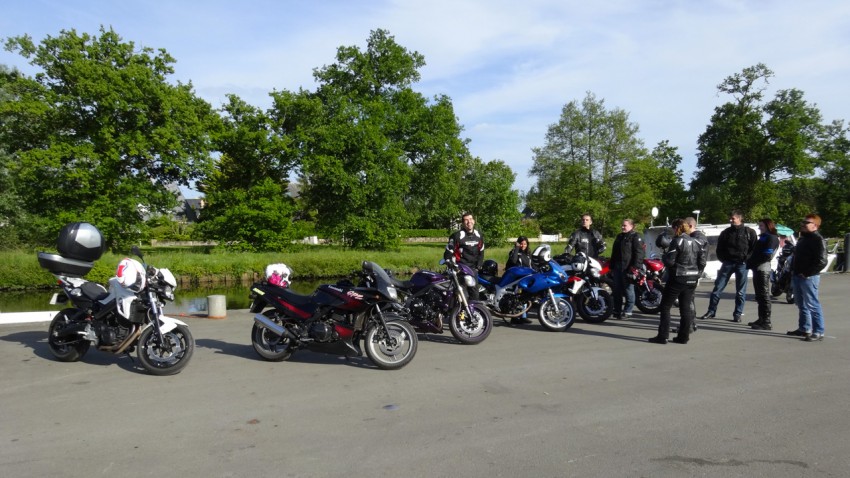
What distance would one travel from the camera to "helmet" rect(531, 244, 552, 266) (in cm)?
933

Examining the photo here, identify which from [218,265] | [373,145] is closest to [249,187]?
[373,145]

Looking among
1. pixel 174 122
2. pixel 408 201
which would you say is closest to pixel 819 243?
pixel 174 122

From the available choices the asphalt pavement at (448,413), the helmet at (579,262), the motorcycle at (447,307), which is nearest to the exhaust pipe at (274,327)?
the asphalt pavement at (448,413)

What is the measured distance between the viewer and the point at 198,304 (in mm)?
18328

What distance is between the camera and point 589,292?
995 cm

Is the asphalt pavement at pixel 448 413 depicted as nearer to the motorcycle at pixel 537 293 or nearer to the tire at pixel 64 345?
the tire at pixel 64 345

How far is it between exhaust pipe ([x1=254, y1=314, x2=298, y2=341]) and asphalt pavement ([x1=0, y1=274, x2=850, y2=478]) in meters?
0.38

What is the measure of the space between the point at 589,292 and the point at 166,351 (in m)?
6.59

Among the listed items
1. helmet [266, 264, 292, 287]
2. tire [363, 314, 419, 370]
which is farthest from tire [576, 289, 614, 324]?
helmet [266, 264, 292, 287]

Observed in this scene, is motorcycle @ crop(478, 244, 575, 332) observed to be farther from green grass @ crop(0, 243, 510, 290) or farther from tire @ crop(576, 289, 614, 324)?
green grass @ crop(0, 243, 510, 290)

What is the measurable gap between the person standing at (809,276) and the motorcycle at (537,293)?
3.11m

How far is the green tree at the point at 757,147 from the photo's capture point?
150 ft

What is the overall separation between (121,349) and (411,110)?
3849 centimetres

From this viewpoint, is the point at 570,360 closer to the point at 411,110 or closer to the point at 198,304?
the point at 198,304
